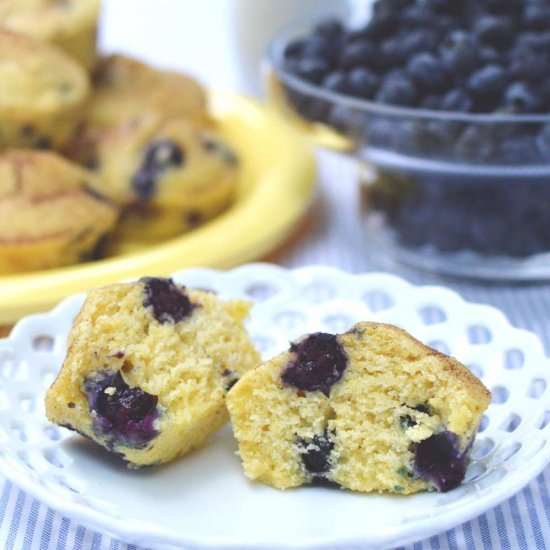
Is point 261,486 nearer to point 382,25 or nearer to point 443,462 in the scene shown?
point 443,462

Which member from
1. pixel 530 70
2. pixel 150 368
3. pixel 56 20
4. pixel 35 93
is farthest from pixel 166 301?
pixel 56 20

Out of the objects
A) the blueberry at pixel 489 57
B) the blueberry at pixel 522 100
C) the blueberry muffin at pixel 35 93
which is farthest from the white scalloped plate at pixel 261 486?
the blueberry muffin at pixel 35 93

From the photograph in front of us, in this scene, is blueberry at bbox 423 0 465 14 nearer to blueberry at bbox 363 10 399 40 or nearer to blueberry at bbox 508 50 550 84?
blueberry at bbox 363 10 399 40

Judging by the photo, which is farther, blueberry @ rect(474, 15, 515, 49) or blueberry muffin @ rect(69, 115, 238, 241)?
blueberry muffin @ rect(69, 115, 238, 241)

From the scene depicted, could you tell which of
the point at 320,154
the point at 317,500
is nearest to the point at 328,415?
the point at 317,500

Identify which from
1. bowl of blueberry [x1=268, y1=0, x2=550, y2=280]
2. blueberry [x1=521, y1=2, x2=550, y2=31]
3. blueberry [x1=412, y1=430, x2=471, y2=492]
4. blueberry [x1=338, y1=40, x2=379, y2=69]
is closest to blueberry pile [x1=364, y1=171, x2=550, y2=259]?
bowl of blueberry [x1=268, y1=0, x2=550, y2=280]

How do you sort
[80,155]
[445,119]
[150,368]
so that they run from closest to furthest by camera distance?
[150,368], [445,119], [80,155]

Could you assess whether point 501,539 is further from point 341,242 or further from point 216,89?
point 216,89
